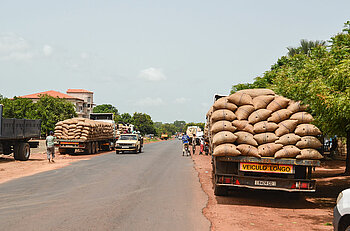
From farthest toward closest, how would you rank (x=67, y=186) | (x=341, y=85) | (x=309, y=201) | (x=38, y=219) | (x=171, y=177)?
1. (x=171, y=177)
2. (x=67, y=186)
3. (x=309, y=201)
4. (x=341, y=85)
5. (x=38, y=219)

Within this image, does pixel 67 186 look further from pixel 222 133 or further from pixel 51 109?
pixel 51 109

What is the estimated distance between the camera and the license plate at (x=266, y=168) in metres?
8.63

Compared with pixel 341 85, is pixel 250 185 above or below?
below

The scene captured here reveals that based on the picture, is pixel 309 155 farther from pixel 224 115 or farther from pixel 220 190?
pixel 220 190

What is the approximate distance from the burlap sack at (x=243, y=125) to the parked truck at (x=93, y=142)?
63.4ft

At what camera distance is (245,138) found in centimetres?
891

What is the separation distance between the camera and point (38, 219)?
269 inches

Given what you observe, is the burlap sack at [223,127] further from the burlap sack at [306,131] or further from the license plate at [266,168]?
the burlap sack at [306,131]

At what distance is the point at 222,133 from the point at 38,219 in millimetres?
4584

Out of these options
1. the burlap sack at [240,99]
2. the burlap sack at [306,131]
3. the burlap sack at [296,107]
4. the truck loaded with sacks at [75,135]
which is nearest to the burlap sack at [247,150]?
the burlap sack at [306,131]

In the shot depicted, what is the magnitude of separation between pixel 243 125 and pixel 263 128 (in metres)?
0.50

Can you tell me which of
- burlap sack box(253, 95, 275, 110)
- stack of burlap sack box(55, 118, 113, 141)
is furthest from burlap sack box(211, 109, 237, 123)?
stack of burlap sack box(55, 118, 113, 141)

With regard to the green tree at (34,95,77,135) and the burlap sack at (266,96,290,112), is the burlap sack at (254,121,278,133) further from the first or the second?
the green tree at (34,95,77,135)

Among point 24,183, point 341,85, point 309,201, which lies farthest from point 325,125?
point 24,183
